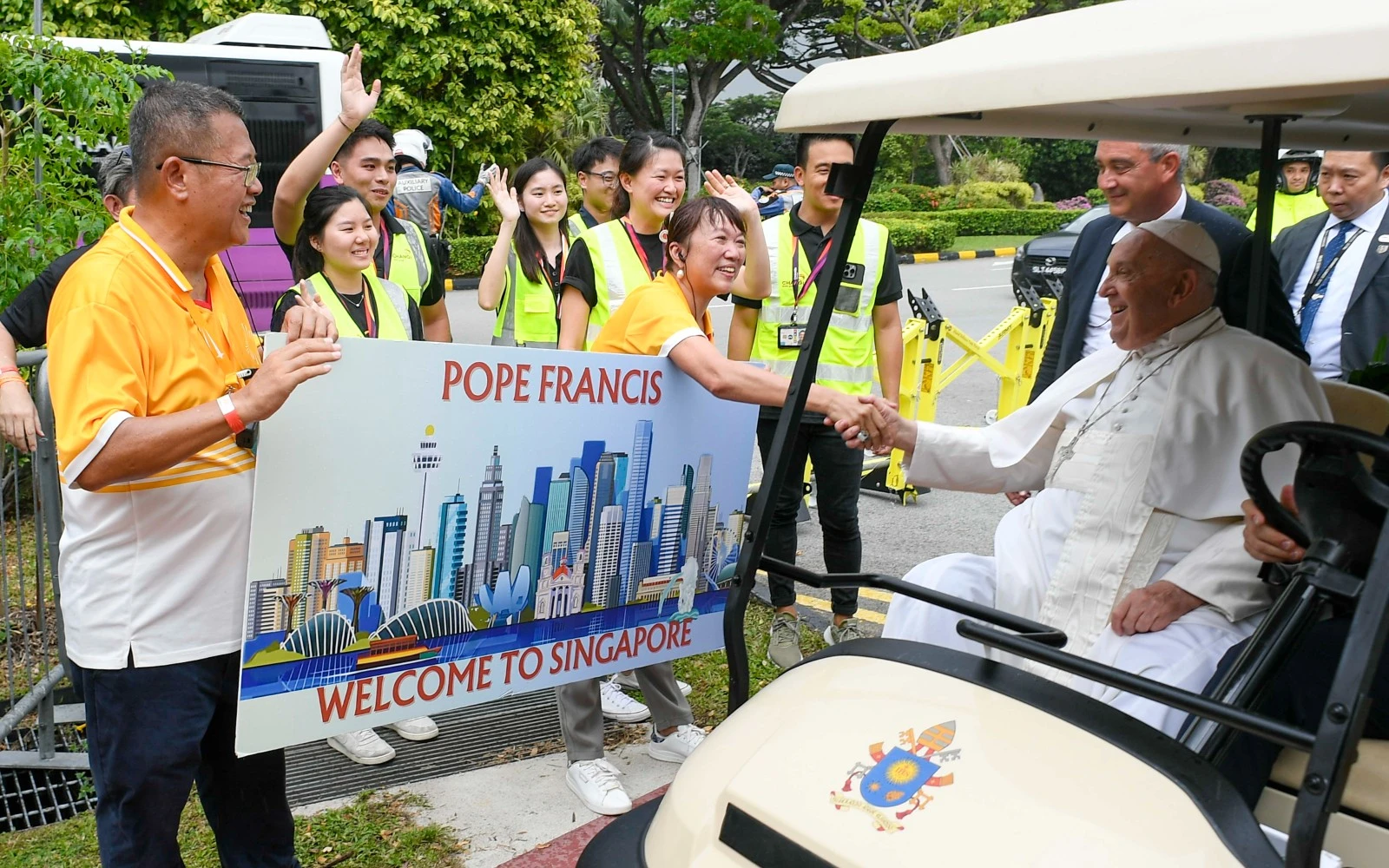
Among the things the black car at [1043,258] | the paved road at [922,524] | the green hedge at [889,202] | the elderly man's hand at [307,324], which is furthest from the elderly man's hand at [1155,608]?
the green hedge at [889,202]

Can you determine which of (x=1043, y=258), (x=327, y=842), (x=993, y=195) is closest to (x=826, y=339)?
(x=327, y=842)

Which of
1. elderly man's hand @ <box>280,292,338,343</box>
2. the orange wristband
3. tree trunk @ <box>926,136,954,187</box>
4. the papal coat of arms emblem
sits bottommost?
the papal coat of arms emblem

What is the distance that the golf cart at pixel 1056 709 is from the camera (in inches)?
62.9

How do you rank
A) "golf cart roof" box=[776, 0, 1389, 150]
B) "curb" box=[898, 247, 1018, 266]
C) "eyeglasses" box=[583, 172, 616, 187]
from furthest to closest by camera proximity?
"curb" box=[898, 247, 1018, 266] < "eyeglasses" box=[583, 172, 616, 187] < "golf cart roof" box=[776, 0, 1389, 150]

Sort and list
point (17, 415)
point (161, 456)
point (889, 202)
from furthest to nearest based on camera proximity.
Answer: point (889, 202) < point (17, 415) < point (161, 456)

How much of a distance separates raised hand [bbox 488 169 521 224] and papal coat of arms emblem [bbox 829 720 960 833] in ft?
11.9

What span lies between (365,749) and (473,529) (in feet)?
4.34

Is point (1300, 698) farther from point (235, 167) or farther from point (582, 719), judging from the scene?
point (235, 167)

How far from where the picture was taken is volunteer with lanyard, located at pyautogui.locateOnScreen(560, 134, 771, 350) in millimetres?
4199

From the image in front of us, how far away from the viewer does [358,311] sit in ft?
12.0

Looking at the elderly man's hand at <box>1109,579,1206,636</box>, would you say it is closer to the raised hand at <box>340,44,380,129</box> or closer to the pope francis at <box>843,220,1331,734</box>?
the pope francis at <box>843,220,1331,734</box>

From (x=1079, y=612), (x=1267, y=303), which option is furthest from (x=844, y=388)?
(x=1079, y=612)

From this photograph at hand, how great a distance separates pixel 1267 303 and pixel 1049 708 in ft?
6.47

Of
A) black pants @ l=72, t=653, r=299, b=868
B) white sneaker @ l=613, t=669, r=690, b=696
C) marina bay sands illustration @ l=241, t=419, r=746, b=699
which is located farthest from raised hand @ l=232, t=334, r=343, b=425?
white sneaker @ l=613, t=669, r=690, b=696
